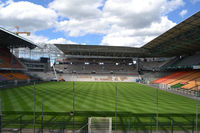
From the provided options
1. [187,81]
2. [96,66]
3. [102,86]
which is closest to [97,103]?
[102,86]

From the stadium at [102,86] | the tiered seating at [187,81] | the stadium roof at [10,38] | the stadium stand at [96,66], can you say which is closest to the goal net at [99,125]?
the stadium at [102,86]

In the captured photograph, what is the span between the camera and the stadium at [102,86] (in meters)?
10.2

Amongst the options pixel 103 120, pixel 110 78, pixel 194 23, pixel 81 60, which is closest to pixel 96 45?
pixel 110 78

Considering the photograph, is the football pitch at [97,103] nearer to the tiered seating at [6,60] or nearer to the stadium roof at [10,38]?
the stadium roof at [10,38]

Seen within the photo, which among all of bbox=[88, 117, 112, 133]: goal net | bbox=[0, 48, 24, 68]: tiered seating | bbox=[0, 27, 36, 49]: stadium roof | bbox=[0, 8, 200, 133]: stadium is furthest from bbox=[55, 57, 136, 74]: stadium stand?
bbox=[88, 117, 112, 133]: goal net

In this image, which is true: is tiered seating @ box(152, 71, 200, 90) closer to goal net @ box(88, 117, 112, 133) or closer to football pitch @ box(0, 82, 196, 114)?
football pitch @ box(0, 82, 196, 114)

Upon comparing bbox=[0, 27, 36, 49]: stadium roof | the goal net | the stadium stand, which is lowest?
the goal net

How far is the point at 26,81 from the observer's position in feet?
120

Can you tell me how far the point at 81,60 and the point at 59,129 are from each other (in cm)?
6372

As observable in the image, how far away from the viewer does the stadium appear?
10.2 m

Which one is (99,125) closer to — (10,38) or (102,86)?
(102,86)

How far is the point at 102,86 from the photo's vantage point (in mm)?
37875

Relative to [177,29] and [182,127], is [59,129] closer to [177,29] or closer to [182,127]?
[182,127]

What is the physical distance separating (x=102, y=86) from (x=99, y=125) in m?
28.8
